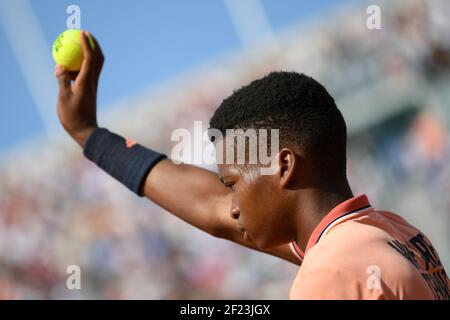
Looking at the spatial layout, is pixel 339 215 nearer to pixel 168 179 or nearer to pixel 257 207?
pixel 257 207

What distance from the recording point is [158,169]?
10.4 ft

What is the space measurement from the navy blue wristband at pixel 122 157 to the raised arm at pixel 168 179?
1.2 inches

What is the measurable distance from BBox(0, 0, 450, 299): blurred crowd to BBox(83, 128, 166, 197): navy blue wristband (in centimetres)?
594

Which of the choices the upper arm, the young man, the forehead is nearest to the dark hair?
the young man

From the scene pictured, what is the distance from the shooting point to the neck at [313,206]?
2293 mm

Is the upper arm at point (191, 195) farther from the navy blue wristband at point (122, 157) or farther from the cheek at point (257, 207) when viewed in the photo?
the cheek at point (257, 207)

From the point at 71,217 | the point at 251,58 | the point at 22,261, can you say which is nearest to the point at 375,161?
the point at 251,58

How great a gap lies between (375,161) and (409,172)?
53cm

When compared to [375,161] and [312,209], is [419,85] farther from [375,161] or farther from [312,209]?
[312,209]

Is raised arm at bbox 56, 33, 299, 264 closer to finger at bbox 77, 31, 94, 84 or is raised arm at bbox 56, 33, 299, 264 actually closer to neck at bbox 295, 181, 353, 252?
finger at bbox 77, 31, 94, 84

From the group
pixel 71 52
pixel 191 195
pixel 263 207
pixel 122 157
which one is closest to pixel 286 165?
pixel 263 207

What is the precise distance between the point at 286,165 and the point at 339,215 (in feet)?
0.80

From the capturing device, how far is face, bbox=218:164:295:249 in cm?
233

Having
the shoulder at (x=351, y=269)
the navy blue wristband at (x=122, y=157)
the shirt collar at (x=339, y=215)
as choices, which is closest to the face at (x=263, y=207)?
the shirt collar at (x=339, y=215)
